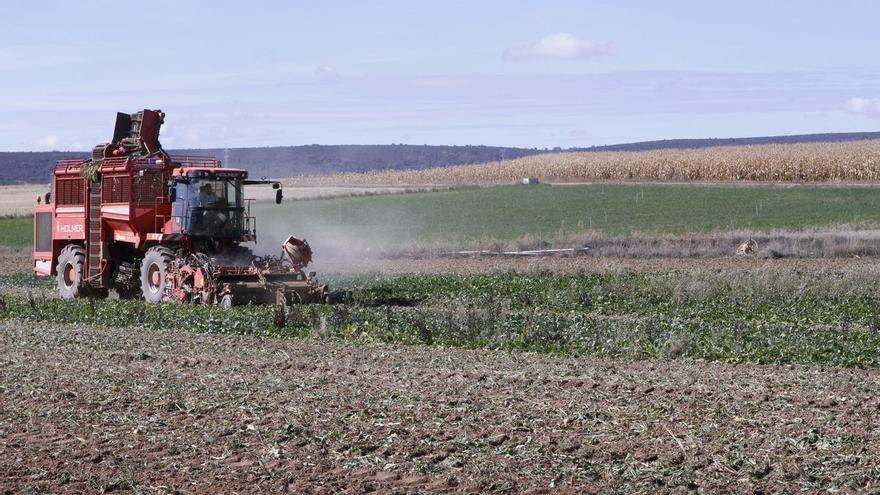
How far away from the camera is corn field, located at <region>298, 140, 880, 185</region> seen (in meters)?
63.0

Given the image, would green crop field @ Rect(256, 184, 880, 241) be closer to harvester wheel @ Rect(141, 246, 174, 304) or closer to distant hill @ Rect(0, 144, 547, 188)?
harvester wheel @ Rect(141, 246, 174, 304)

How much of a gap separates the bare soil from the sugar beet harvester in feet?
23.1

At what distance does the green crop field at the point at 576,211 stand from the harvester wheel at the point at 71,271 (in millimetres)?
14089

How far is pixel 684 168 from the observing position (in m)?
67.1

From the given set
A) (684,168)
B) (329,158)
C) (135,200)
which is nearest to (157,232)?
(135,200)

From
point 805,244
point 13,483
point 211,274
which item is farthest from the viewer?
point 805,244

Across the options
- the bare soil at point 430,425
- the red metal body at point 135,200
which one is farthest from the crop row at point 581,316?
the red metal body at point 135,200

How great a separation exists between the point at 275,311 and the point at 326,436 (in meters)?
9.47

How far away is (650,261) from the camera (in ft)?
112

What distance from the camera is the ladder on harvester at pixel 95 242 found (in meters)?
26.1

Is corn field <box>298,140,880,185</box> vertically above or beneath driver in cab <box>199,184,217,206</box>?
above

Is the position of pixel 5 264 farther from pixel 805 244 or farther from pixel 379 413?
pixel 379 413

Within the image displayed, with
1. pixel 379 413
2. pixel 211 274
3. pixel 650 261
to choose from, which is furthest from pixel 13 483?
pixel 650 261

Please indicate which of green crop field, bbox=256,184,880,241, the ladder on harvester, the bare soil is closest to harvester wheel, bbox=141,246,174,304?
the ladder on harvester
